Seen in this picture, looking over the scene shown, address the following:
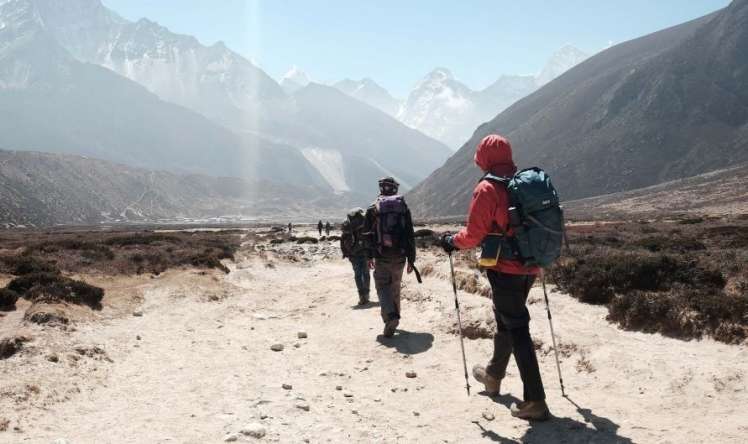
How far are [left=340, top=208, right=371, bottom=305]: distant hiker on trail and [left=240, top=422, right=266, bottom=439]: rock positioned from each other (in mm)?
7837

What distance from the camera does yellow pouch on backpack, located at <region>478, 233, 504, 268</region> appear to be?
5.77m

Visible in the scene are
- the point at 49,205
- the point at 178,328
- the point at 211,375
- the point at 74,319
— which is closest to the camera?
the point at 211,375

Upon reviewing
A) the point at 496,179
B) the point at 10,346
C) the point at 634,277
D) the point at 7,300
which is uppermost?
the point at 496,179

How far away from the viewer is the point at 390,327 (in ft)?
32.7

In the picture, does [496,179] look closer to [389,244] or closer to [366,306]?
[389,244]

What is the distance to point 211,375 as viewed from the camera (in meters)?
8.26

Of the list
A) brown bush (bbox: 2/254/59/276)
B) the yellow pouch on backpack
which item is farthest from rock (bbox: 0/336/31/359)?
the yellow pouch on backpack

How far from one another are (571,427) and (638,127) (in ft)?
545

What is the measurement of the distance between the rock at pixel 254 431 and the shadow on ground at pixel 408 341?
3.64 meters

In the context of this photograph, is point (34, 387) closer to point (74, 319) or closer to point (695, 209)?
point (74, 319)

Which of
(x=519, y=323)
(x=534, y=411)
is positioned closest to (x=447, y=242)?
(x=519, y=323)

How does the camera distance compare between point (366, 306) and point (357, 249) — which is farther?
point (357, 249)

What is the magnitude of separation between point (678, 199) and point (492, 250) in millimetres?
117618

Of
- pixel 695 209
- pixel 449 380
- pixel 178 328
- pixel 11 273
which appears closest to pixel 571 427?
pixel 449 380
